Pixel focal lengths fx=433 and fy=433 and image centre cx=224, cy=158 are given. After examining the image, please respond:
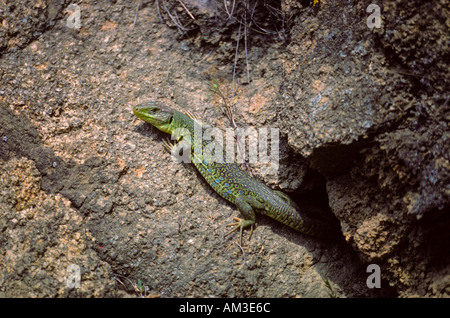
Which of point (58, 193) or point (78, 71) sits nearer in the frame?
point (58, 193)

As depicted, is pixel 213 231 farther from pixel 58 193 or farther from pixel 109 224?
pixel 58 193

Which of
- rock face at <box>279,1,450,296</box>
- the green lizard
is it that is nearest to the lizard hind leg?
the green lizard

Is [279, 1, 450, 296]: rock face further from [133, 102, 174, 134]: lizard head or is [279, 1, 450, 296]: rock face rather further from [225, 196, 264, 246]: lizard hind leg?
[133, 102, 174, 134]: lizard head

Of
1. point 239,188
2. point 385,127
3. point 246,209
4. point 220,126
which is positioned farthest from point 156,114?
point 385,127

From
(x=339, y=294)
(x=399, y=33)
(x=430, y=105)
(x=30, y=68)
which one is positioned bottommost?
(x=339, y=294)

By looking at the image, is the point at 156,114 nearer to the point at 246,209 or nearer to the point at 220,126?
the point at 220,126

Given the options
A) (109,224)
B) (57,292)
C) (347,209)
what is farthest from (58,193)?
(347,209)
